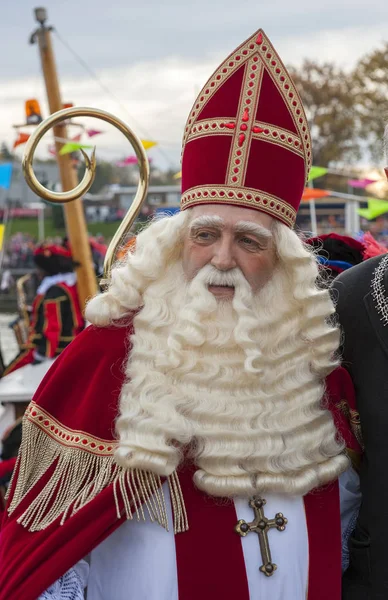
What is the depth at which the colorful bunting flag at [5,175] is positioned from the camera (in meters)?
7.59

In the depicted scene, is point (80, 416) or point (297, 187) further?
point (297, 187)

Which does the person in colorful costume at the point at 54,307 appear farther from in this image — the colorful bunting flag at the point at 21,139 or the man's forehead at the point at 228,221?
the man's forehead at the point at 228,221

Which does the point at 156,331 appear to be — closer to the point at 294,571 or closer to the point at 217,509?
the point at 217,509

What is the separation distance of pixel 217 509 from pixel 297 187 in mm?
1065

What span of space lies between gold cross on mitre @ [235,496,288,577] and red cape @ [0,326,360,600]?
0.47 feet

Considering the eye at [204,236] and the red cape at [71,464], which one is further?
the eye at [204,236]

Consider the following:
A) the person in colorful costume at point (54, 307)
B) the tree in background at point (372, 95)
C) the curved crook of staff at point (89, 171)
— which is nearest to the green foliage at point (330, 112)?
the tree in background at point (372, 95)

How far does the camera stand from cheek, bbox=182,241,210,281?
2441 millimetres

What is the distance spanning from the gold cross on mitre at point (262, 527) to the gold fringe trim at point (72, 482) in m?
0.18

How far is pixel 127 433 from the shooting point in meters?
2.34

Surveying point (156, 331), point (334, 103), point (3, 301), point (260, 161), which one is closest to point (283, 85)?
point (260, 161)

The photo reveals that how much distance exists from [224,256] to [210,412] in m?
0.47

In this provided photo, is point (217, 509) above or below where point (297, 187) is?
below

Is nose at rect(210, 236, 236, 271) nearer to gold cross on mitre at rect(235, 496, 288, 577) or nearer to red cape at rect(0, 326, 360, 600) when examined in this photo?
red cape at rect(0, 326, 360, 600)
